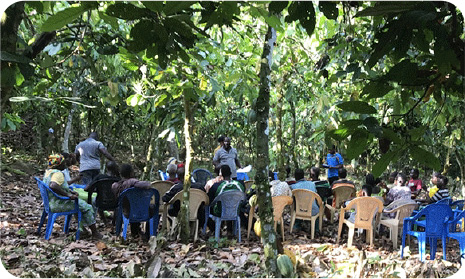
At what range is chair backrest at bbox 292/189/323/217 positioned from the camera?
19.6 ft

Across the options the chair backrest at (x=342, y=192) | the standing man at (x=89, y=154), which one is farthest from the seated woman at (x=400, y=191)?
the standing man at (x=89, y=154)

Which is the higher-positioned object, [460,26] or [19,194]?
[460,26]

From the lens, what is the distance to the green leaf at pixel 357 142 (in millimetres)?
1455

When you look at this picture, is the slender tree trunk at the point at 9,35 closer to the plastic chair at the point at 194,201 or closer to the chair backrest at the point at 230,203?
the plastic chair at the point at 194,201

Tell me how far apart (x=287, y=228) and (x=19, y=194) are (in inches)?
227

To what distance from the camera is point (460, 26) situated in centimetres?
179

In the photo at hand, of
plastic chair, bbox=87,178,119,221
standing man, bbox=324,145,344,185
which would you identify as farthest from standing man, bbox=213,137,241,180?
standing man, bbox=324,145,344,185

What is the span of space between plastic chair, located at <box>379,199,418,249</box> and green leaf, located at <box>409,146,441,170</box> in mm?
4549

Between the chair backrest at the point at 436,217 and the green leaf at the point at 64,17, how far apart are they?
4.88 m

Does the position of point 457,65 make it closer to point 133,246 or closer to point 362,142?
point 362,142

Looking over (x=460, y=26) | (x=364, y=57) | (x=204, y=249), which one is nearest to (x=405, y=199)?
(x=204, y=249)

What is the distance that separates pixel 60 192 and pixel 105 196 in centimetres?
77

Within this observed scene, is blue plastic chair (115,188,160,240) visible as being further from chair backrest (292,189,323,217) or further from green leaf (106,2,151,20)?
green leaf (106,2,151,20)

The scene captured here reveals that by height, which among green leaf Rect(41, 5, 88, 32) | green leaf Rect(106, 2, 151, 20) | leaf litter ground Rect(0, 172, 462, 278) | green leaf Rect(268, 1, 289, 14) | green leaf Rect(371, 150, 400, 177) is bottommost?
leaf litter ground Rect(0, 172, 462, 278)
